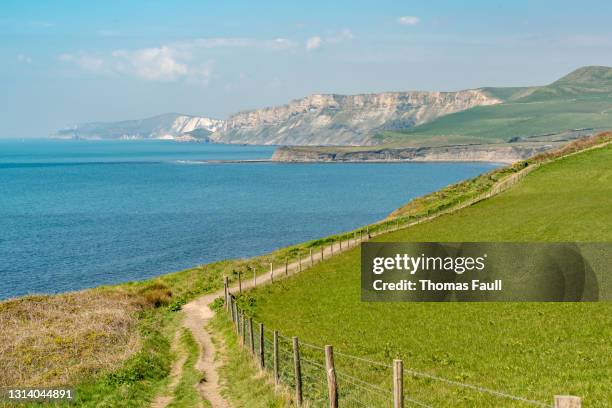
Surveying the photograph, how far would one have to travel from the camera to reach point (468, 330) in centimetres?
3175

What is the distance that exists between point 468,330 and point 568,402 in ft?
73.5

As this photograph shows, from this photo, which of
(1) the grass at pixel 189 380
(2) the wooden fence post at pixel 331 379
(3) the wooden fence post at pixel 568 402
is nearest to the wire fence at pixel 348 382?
(2) the wooden fence post at pixel 331 379

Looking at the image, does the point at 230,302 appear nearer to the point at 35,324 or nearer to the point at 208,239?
the point at 35,324

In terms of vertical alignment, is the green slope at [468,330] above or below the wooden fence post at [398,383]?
below

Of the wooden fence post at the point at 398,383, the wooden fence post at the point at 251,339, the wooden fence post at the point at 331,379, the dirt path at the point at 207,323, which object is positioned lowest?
the dirt path at the point at 207,323

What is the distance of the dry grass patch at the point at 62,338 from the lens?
2613 cm

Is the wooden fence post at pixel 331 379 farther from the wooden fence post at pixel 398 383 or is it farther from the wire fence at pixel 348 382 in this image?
the wooden fence post at pixel 398 383

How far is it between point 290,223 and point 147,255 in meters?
42.0

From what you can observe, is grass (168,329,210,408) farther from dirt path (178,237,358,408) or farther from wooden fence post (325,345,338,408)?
wooden fence post (325,345,338,408)

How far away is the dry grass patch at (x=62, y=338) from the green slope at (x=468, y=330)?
8806 millimetres

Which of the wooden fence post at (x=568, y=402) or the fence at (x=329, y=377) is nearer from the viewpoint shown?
the wooden fence post at (x=568, y=402)

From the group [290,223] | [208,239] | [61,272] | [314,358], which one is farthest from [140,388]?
[290,223]

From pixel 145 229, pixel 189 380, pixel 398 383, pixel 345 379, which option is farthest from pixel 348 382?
pixel 145 229

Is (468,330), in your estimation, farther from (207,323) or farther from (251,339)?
(207,323)
